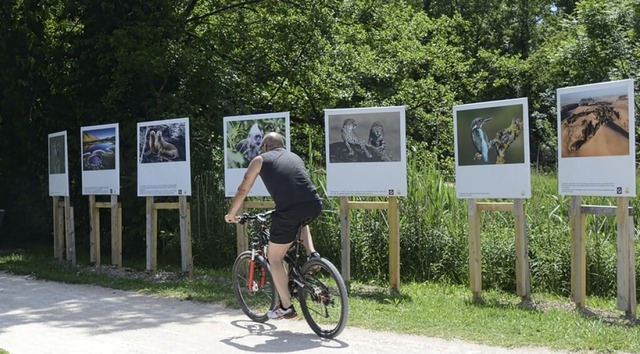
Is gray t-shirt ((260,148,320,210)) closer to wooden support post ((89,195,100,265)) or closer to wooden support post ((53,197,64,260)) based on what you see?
wooden support post ((89,195,100,265))

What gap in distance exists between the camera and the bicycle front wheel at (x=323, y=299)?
738 cm

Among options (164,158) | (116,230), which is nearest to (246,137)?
(164,158)

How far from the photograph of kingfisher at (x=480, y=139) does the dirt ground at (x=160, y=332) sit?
2.87 metres

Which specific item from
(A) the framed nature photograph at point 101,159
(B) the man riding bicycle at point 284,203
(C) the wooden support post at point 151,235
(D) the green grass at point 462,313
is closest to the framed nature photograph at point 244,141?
(D) the green grass at point 462,313

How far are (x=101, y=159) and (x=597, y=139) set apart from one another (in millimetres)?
8394

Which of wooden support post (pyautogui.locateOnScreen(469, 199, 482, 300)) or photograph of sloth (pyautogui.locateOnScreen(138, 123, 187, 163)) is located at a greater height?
photograph of sloth (pyautogui.locateOnScreen(138, 123, 187, 163))

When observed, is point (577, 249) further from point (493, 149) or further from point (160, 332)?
point (160, 332)

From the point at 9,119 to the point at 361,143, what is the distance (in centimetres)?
1004

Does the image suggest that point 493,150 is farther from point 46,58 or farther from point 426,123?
point 46,58

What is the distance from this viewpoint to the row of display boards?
8406 mm

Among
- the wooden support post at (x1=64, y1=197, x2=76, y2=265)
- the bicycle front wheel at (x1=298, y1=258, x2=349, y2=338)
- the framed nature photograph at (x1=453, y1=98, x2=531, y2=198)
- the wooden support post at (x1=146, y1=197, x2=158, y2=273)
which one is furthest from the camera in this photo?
the wooden support post at (x1=64, y1=197, x2=76, y2=265)

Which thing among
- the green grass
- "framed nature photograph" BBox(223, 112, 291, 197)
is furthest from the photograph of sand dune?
"framed nature photograph" BBox(223, 112, 291, 197)

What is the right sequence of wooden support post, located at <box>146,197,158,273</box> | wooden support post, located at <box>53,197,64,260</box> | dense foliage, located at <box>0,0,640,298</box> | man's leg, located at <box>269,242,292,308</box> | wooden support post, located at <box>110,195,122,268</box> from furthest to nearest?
wooden support post, located at <box>53,197,64,260</box>
wooden support post, located at <box>110,195,122,268</box>
dense foliage, located at <box>0,0,640,298</box>
wooden support post, located at <box>146,197,158,273</box>
man's leg, located at <box>269,242,292,308</box>

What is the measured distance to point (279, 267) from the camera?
773cm
